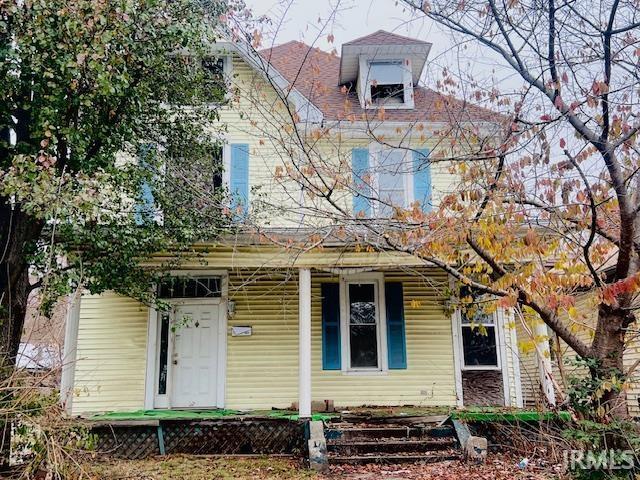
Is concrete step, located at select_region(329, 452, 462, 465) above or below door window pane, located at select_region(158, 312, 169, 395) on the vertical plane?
below

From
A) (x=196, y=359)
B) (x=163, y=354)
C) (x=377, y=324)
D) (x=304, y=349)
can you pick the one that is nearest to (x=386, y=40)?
(x=377, y=324)

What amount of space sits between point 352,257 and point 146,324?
4122 mm

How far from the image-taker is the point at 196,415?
891cm

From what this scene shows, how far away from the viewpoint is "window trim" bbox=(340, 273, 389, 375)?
10625 millimetres

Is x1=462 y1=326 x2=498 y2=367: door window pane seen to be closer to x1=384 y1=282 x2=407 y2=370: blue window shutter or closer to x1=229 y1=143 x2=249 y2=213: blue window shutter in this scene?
x1=384 y1=282 x2=407 y2=370: blue window shutter

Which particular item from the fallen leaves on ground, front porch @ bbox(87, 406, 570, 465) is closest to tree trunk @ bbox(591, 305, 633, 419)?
the fallen leaves on ground

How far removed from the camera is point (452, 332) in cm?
1086

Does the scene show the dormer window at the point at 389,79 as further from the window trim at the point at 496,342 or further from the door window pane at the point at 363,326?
the window trim at the point at 496,342

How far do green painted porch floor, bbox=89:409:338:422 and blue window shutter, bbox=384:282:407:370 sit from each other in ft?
6.35

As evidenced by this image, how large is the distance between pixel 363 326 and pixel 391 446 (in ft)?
10.3

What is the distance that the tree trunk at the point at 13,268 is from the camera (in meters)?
6.98

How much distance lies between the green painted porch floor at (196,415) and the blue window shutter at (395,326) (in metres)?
1.93

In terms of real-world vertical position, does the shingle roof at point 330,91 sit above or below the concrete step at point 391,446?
above

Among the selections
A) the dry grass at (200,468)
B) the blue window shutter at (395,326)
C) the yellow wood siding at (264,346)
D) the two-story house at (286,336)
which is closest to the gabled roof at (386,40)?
the two-story house at (286,336)
